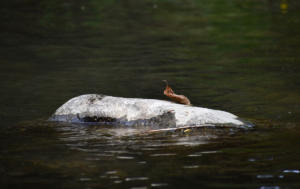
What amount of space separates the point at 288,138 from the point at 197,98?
3133 mm

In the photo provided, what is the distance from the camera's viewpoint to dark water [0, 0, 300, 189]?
5.39 m

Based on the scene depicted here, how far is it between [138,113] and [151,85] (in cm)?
337

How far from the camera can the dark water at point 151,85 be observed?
5395mm

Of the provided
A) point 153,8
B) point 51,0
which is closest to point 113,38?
point 153,8

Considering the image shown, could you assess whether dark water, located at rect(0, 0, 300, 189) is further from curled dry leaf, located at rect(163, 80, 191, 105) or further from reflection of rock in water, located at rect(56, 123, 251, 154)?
curled dry leaf, located at rect(163, 80, 191, 105)

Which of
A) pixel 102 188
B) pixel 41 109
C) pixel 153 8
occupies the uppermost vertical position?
pixel 153 8

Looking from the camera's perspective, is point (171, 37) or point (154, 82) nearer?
point (154, 82)

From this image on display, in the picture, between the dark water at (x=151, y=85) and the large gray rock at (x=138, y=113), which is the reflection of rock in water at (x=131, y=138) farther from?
the large gray rock at (x=138, y=113)

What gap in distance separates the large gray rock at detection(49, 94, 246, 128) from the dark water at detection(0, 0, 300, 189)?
21 centimetres

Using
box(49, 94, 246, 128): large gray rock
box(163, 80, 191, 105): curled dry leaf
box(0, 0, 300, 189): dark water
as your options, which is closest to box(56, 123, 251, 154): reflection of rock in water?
box(0, 0, 300, 189): dark water

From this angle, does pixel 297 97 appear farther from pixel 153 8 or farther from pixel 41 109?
pixel 153 8

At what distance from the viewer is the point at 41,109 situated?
29.2 ft

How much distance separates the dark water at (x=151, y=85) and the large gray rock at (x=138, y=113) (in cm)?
21

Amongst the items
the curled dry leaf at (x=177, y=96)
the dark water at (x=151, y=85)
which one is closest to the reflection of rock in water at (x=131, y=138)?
the dark water at (x=151, y=85)
